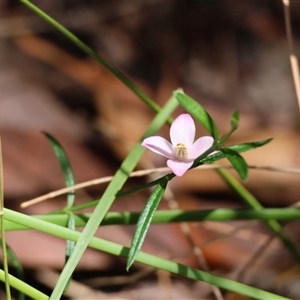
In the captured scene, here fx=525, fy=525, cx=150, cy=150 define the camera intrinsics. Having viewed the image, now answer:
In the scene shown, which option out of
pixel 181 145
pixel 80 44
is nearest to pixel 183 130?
pixel 181 145

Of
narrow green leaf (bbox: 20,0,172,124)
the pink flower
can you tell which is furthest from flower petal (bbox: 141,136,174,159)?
narrow green leaf (bbox: 20,0,172,124)

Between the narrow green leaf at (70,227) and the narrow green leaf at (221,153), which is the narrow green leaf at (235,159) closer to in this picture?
the narrow green leaf at (221,153)

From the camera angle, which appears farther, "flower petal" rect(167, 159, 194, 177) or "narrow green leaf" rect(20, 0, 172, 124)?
"narrow green leaf" rect(20, 0, 172, 124)

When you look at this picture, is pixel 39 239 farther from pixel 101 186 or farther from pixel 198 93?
pixel 198 93

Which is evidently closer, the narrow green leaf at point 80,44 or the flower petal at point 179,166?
the flower petal at point 179,166

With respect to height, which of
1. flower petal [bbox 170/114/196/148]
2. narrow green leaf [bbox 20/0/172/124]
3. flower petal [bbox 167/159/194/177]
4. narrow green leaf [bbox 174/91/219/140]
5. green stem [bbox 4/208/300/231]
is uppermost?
narrow green leaf [bbox 20/0/172/124]

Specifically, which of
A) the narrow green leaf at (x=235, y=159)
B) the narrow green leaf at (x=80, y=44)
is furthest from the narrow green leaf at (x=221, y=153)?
the narrow green leaf at (x=80, y=44)

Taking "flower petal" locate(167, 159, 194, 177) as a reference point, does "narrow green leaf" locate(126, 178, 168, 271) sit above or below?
below

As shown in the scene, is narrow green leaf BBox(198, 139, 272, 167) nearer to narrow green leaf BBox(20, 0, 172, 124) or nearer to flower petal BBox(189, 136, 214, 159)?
flower petal BBox(189, 136, 214, 159)

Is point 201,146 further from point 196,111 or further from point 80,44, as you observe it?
point 80,44
